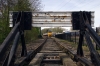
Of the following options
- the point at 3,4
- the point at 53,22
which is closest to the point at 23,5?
the point at 3,4

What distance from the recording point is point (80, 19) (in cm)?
580

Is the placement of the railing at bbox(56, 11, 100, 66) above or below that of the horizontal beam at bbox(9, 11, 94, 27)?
below

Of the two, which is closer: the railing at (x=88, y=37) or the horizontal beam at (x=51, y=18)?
the railing at (x=88, y=37)

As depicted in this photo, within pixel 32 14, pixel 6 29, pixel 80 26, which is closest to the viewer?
pixel 80 26

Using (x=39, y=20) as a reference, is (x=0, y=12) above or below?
above

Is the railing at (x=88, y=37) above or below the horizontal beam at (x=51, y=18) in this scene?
below

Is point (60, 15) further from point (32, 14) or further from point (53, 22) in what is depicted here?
point (32, 14)

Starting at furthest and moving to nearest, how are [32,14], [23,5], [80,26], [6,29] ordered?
[23,5], [6,29], [32,14], [80,26]

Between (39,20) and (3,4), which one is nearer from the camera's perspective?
(39,20)

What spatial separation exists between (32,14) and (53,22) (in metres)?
0.79

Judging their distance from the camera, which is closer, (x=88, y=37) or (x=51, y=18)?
(x=88, y=37)

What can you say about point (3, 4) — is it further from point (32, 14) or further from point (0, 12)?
point (32, 14)

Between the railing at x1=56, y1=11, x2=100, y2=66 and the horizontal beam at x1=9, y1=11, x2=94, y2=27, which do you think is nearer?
the railing at x1=56, y1=11, x2=100, y2=66

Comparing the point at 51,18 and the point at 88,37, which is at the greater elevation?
the point at 51,18
